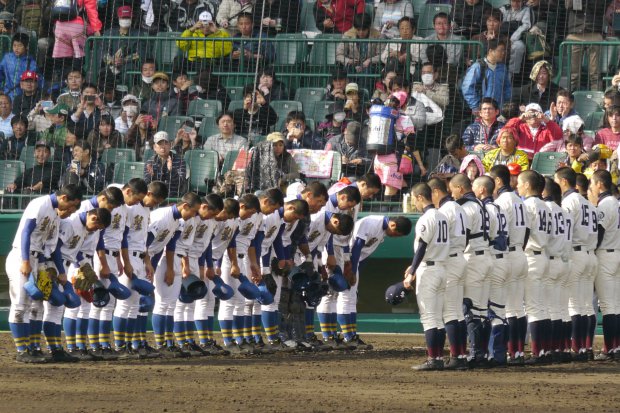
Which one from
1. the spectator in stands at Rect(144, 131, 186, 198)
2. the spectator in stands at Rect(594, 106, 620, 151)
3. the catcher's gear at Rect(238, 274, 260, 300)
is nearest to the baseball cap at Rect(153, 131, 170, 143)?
the spectator in stands at Rect(144, 131, 186, 198)

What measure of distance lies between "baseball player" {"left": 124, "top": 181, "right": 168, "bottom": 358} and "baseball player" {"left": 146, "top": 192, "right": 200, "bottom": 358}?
0.09 m

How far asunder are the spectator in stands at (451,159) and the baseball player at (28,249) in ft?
15.0

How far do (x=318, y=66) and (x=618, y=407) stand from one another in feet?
26.9

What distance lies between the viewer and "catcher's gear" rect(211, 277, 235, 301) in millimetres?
11977

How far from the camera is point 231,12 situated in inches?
653

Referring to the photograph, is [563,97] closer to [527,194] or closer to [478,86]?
[478,86]

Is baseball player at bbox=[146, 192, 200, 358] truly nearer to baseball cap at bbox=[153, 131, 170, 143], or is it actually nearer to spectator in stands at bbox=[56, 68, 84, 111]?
baseball cap at bbox=[153, 131, 170, 143]

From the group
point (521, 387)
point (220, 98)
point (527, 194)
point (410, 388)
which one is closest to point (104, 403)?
point (410, 388)

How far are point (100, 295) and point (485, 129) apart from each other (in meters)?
5.29

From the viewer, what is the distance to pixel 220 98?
624 inches

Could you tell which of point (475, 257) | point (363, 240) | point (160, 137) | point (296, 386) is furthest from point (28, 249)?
point (160, 137)

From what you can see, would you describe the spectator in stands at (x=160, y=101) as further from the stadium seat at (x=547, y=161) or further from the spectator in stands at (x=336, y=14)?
the stadium seat at (x=547, y=161)

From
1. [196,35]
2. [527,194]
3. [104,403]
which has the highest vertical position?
[196,35]

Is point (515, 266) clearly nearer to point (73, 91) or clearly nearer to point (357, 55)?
point (357, 55)
